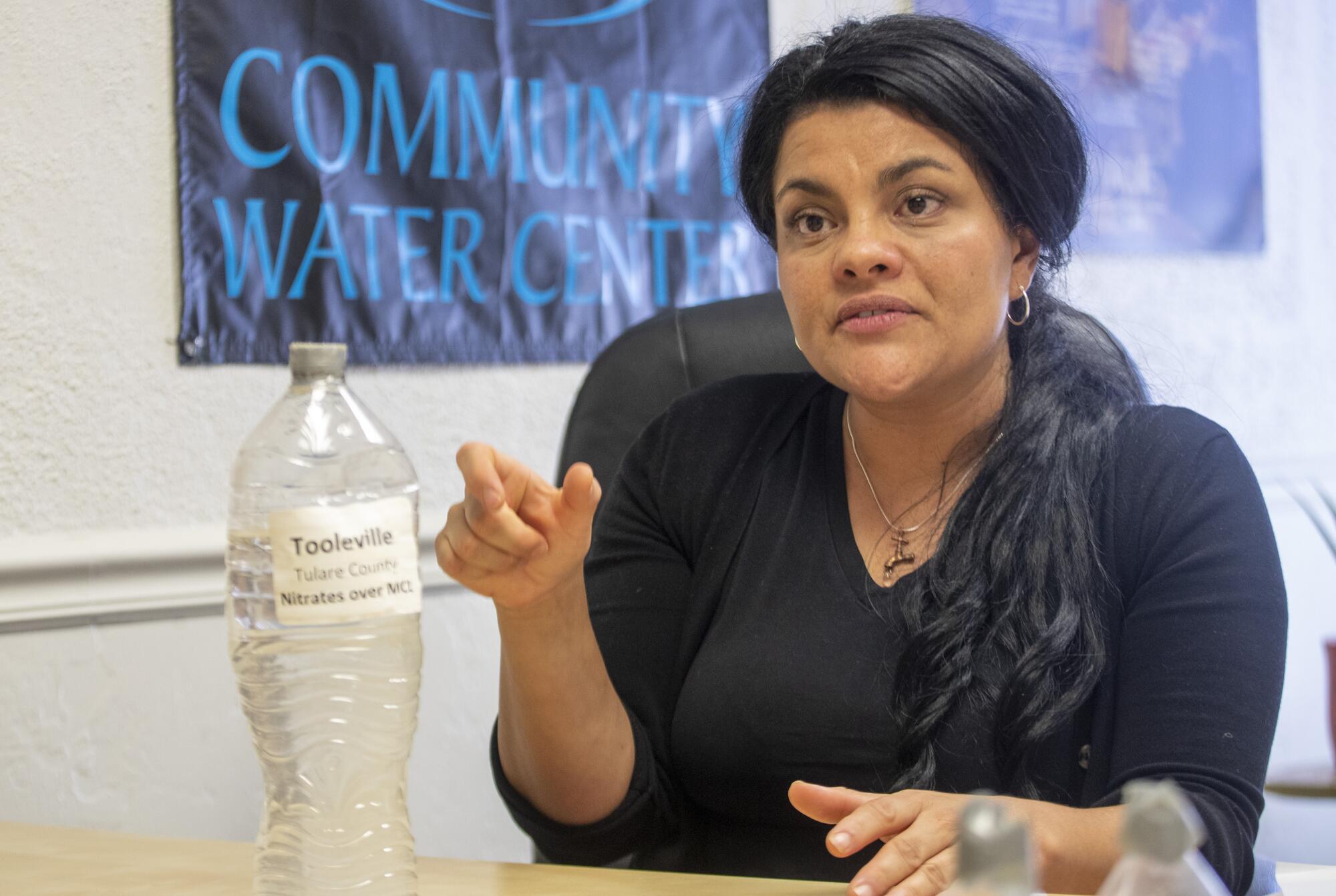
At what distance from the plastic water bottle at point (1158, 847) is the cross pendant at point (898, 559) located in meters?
0.78

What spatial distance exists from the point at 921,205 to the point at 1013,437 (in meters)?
0.24

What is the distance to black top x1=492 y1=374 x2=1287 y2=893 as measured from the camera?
104 centimetres

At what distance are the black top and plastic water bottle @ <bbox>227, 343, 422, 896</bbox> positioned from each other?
0.91ft

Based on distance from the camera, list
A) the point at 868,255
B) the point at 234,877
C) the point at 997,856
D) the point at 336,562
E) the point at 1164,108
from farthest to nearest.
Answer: the point at 1164,108, the point at 868,255, the point at 234,877, the point at 336,562, the point at 997,856

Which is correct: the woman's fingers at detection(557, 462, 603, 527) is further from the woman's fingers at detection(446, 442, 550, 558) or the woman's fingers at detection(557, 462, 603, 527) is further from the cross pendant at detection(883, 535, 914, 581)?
the cross pendant at detection(883, 535, 914, 581)

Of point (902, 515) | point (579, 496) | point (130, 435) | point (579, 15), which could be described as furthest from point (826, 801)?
point (579, 15)

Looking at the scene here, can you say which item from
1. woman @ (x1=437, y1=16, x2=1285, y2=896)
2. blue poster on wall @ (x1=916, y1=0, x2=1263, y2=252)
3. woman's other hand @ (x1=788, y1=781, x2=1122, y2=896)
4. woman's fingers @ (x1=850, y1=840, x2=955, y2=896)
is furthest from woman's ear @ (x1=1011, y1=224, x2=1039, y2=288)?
blue poster on wall @ (x1=916, y1=0, x2=1263, y2=252)

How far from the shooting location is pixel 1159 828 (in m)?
0.43

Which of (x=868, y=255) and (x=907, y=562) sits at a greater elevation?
(x=868, y=255)

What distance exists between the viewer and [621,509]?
1.35 m

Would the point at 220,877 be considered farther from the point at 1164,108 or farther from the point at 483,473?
the point at 1164,108

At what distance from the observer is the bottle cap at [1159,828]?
1.42 ft

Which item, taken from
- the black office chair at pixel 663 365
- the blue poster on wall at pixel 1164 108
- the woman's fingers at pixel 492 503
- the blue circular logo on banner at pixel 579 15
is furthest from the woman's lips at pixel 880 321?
the blue poster on wall at pixel 1164 108

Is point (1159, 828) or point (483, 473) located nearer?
Result: point (1159, 828)
